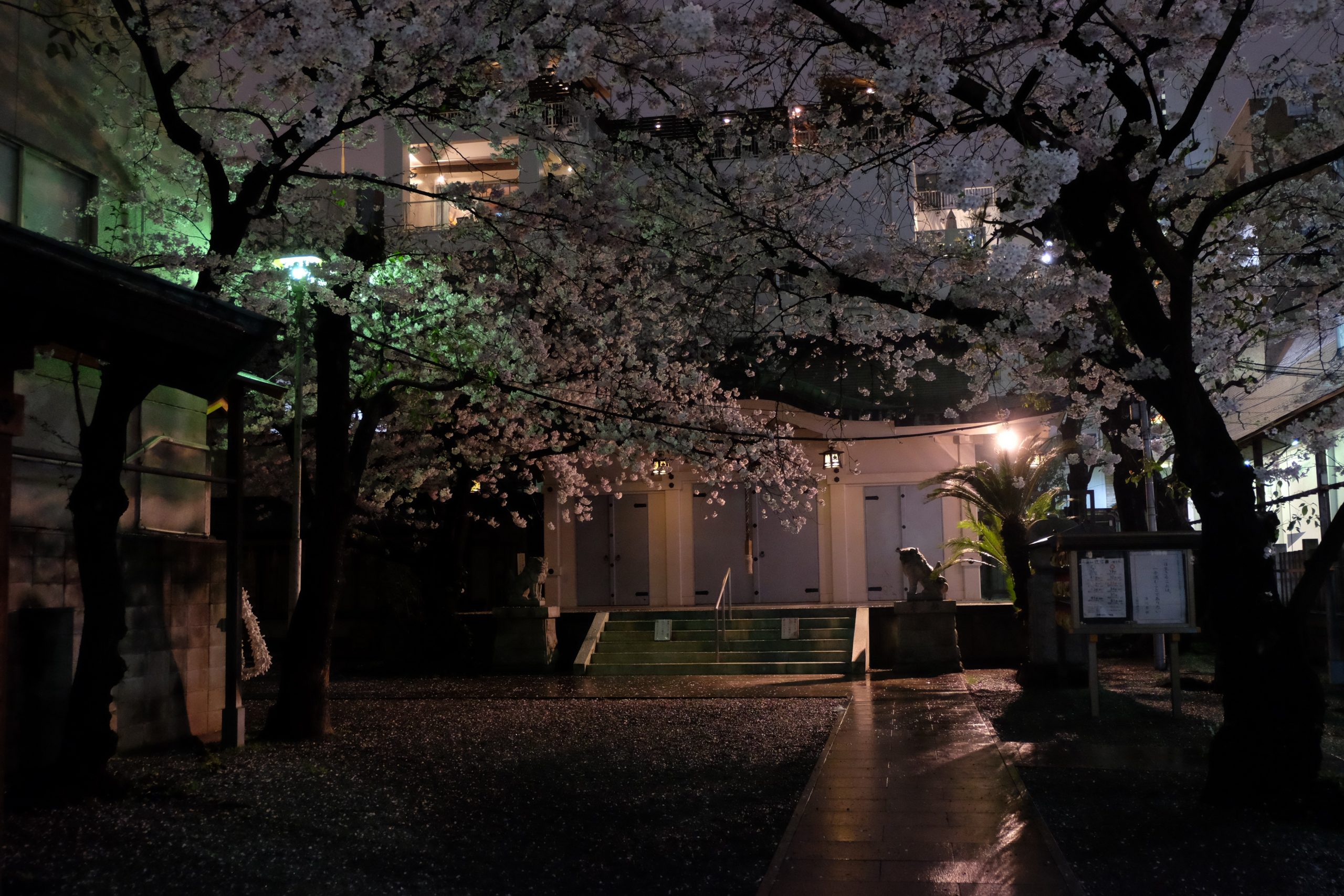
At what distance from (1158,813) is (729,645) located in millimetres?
14259

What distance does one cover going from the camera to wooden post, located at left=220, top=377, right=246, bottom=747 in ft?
38.8

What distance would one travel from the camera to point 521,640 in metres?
22.0

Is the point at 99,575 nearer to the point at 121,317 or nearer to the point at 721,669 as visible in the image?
the point at 121,317

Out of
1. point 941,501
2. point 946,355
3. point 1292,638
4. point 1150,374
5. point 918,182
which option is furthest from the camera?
point 946,355

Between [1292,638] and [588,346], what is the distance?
12074mm

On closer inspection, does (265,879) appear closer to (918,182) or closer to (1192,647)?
(918,182)

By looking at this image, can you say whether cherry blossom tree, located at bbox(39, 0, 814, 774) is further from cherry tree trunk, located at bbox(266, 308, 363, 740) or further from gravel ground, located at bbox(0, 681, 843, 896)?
gravel ground, located at bbox(0, 681, 843, 896)

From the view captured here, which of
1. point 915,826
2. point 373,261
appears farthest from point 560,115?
point 915,826

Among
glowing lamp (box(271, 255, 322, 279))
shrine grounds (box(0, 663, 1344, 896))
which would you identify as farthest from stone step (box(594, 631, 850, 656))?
glowing lamp (box(271, 255, 322, 279))


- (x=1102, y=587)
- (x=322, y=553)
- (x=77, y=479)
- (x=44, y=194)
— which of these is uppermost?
(x=44, y=194)

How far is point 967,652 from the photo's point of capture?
22.2 meters

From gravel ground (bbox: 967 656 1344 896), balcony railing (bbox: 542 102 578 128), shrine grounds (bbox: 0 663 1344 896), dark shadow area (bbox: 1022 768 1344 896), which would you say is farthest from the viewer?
balcony railing (bbox: 542 102 578 128)

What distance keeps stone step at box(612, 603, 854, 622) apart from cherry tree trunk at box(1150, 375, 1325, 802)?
47.2 feet

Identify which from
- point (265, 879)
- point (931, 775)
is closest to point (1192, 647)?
point (931, 775)
